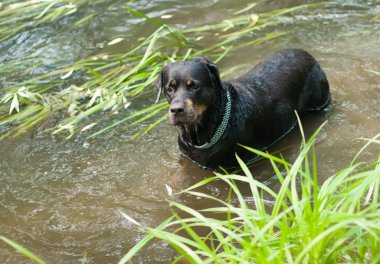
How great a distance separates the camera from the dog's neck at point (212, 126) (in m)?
5.09

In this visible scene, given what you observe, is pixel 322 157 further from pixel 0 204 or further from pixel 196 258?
pixel 0 204

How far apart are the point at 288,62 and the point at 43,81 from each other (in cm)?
298

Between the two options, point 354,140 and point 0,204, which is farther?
point 354,140

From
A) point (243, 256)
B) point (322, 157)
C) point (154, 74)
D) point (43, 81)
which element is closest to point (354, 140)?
point (322, 157)

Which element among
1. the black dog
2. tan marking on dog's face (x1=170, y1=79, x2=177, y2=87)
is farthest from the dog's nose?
tan marking on dog's face (x1=170, y1=79, x2=177, y2=87)

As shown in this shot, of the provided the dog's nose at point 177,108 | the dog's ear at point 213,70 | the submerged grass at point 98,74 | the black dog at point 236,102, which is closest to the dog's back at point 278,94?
the black dog at point 236,102

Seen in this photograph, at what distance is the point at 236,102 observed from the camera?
5.26 meters

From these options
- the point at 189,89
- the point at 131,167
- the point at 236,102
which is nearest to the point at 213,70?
the point at 189,89

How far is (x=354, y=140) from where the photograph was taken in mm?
5422

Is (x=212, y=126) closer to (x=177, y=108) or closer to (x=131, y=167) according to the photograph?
(x=177, y=108)

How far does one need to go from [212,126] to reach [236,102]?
338 mm

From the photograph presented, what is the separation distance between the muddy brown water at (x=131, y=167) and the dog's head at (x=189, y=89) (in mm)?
722

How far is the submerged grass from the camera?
242 inches

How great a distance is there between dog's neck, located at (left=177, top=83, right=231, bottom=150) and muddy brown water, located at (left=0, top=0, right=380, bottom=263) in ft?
1.05
